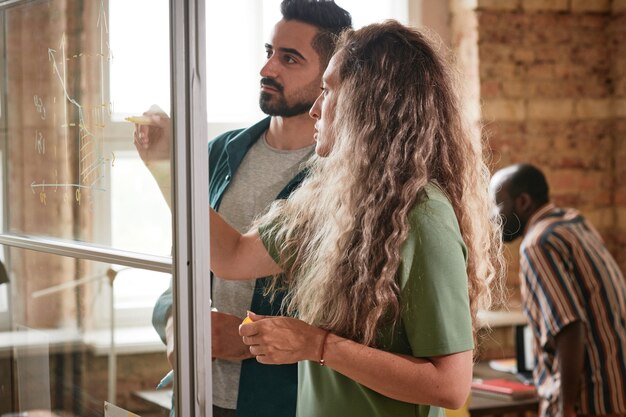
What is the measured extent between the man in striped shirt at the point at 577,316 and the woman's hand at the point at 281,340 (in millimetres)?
1645

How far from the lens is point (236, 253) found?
1749 millimetres

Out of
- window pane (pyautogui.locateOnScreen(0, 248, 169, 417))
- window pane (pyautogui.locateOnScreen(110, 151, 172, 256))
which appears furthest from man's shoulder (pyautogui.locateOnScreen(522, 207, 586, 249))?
window pane (pyautogui.locateOnScreen(110, 151, 172, 256))

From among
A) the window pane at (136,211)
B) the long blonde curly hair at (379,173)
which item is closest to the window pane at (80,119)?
the window pane at (136,211)

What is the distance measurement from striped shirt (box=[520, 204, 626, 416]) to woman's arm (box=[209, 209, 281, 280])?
1486 millimetres

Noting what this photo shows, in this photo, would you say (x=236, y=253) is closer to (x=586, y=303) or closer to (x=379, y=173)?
(x=379, y=173)

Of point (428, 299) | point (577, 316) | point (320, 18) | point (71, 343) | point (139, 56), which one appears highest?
point (320, 18)

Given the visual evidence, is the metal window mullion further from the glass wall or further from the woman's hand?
the woman's hand

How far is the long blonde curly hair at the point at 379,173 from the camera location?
149 cm

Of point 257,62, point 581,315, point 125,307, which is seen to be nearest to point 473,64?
point 257,62

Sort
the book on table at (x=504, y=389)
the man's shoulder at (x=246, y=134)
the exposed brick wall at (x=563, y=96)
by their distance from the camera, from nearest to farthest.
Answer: the man's shoulder at (x=246, y=134)
the book on table at (x=504, y=389)
the exposed brick wall at (x=563, y=96)

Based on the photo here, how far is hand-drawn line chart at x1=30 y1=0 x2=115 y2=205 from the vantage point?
161 cm

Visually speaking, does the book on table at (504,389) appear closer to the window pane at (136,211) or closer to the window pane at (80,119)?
the window pane at (80,119)

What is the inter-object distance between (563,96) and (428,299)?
3766 mm

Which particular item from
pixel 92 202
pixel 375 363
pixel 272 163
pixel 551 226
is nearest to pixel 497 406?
pixel 551 226
